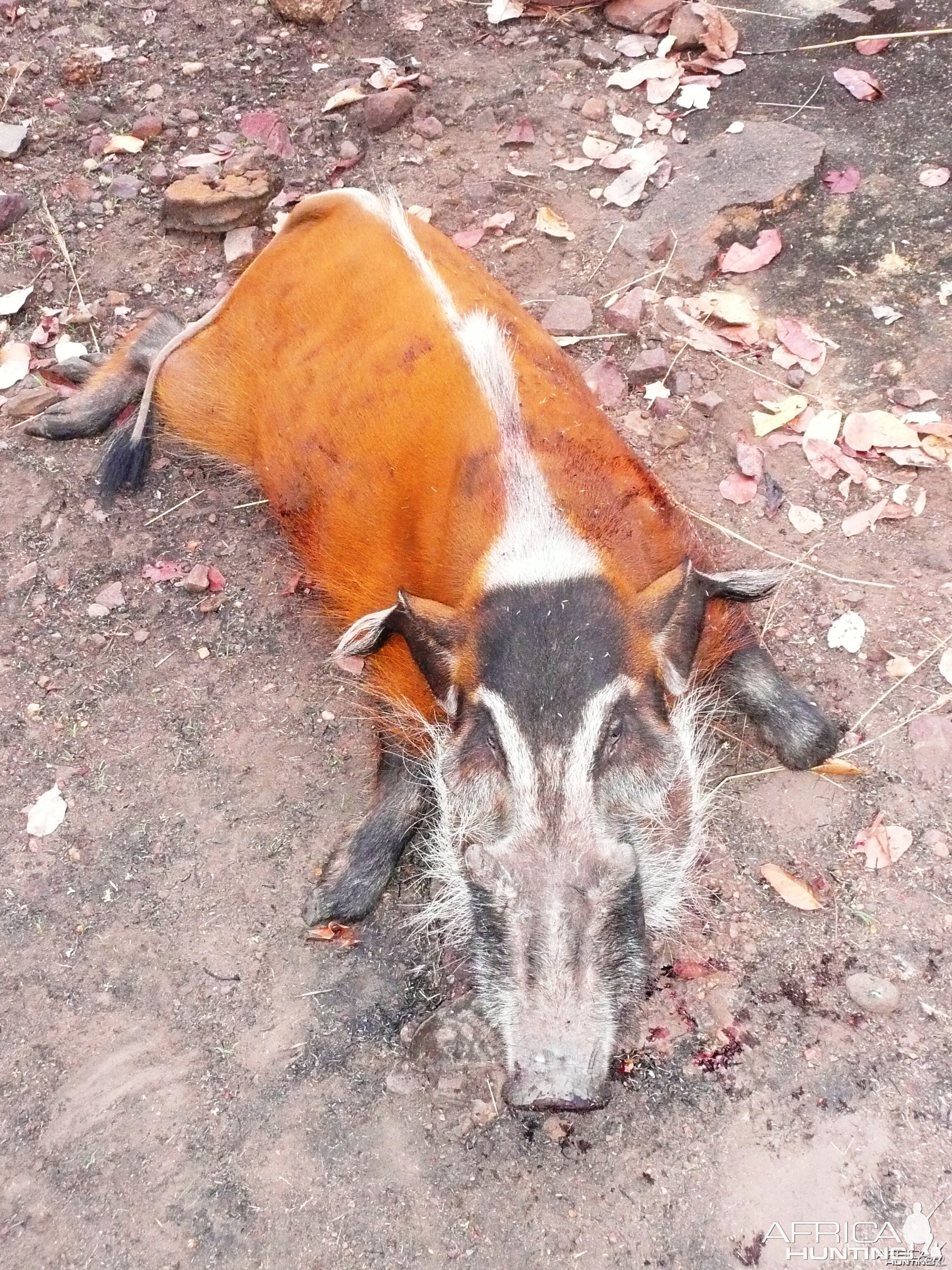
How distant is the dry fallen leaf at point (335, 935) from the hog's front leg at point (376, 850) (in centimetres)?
1

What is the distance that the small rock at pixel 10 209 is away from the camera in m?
4.42

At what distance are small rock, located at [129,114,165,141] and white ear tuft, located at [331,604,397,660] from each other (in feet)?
10.7

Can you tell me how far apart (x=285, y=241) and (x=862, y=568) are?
220 centimetres

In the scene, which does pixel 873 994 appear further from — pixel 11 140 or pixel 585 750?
pixel 11 140

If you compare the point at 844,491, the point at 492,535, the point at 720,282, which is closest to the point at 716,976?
the point at 492,535

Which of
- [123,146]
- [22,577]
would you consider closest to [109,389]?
[22,577]

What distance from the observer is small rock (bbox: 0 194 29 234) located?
4418 mm

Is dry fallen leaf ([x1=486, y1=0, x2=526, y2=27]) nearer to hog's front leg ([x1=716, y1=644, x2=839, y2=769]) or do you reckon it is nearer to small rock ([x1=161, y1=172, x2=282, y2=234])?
small rock ([x1=161, y1=172, x2=282, y2=234])

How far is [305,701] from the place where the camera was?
10.5ft

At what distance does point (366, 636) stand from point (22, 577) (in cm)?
157

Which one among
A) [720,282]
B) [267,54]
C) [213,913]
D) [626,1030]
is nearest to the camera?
[626,1030]

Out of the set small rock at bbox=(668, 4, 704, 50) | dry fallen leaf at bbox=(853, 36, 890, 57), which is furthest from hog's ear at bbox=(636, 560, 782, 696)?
small rock at bbox=(668, 4, 704, 50)

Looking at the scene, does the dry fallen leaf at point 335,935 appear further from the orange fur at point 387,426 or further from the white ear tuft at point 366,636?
the white ear tuft at point 366,636

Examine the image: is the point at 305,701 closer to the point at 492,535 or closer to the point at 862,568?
the point at 492,535
